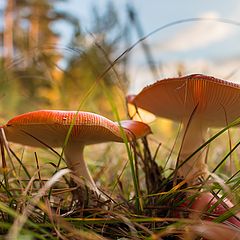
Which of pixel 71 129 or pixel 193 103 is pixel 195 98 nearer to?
pixel 193 103

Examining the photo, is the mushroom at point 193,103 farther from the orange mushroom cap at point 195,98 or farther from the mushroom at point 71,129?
the mushroom at point 71,129

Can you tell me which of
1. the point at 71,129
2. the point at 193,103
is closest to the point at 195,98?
the point at 193,103

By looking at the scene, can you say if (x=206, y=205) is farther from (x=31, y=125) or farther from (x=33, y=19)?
(x=33, y=19)

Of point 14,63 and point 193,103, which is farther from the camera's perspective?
point 14,63

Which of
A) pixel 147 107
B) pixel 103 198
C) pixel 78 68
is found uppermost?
pixel 78 68

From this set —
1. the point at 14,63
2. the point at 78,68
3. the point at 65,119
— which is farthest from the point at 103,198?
the point at 78,68

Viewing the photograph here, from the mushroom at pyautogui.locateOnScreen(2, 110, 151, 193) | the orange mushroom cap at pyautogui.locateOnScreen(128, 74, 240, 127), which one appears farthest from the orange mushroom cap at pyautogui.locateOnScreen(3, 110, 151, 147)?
the orange mushroom cap at pyautogui.locateOnScreen(128, 74, 240, 127)

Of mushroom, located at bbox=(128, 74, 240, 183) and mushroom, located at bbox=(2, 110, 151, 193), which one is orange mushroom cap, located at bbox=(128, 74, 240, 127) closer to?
mushroom, located at bbox=(128, 74, 240, 183)
